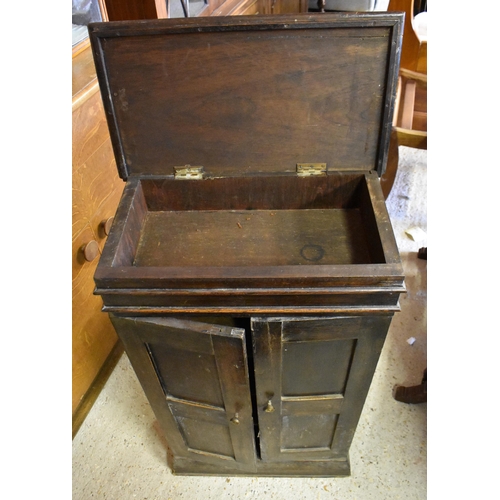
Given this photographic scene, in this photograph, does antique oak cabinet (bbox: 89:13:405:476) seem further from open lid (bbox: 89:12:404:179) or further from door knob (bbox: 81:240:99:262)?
door knob (bbox: 81:240:99:262)

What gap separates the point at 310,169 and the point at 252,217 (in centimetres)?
22

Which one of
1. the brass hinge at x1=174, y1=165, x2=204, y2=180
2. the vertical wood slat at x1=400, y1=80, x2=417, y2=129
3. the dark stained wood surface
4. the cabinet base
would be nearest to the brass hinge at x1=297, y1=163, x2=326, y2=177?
the dark stained wood surface

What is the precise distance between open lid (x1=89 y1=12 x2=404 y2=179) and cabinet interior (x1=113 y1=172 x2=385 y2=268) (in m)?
0.06

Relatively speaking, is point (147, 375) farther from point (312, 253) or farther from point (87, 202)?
point (87, 202)

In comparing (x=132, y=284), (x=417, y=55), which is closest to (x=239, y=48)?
(x=132, y=284)

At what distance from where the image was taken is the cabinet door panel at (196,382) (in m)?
1.08

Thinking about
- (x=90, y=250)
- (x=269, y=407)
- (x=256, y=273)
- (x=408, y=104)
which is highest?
(x=256, y=273)

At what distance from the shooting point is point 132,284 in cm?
101

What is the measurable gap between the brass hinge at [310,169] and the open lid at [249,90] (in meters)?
0.01

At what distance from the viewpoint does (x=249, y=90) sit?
3.88 ft

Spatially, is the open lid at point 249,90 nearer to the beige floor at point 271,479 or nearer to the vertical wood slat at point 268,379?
the vertical wood slat at point 268,379

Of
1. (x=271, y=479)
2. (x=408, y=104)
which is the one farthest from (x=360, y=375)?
(x=408, y=104)

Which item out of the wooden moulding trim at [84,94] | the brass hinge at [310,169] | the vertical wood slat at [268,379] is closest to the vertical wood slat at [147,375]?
the vertical wood slat at [268,379]

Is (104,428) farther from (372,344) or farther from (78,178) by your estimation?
(372,344)
